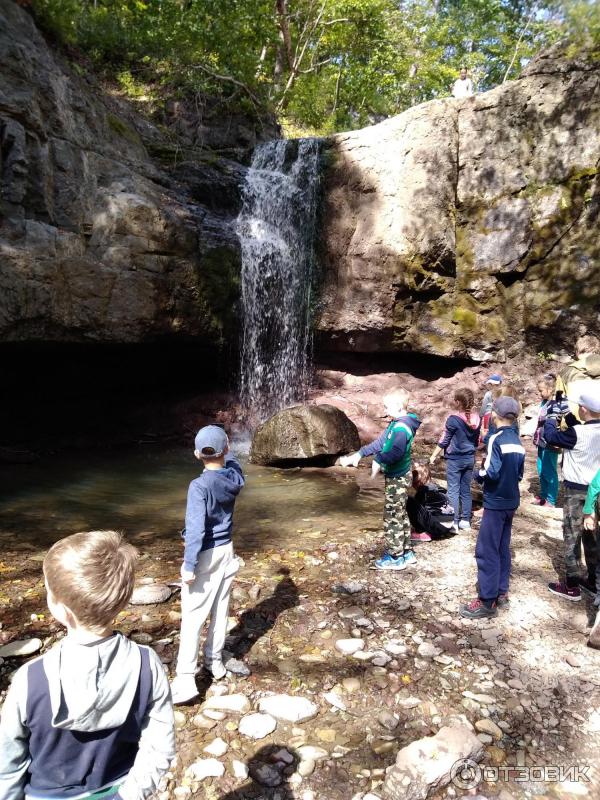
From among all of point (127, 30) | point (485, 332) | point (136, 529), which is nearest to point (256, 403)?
point (485, 332)

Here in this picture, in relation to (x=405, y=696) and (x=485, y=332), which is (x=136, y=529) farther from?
(x=485, y=332)

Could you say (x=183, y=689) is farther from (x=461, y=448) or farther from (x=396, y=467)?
(x=461, y=448)

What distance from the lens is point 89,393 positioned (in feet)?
43.8

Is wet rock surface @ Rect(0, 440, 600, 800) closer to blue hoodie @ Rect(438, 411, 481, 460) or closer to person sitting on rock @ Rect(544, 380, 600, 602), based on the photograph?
person sitting on rock @ Rect(544, 380, 600, 602)

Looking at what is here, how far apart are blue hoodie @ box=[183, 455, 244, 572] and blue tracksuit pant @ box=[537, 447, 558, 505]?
5.01m

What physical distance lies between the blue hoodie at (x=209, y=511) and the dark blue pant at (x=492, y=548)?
86.0 inches

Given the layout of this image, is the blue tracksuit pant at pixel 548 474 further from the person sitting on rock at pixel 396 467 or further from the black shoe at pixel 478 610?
the black shoe at pixel 478 610

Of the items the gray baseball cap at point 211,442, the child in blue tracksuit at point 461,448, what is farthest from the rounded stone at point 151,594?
the child in blue tracksuit at point 461,448

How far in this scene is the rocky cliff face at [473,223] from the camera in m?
11.6

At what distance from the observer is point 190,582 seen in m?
3.38

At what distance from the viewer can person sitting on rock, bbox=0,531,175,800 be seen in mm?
1611

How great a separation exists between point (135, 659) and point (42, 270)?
9352 millimetres

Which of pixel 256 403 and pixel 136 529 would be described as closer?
pixel 136 529

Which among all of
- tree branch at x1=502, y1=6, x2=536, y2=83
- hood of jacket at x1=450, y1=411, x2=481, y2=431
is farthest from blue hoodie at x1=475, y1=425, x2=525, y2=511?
tree branch at x1=502, y1=6, x2=536, y2=83
